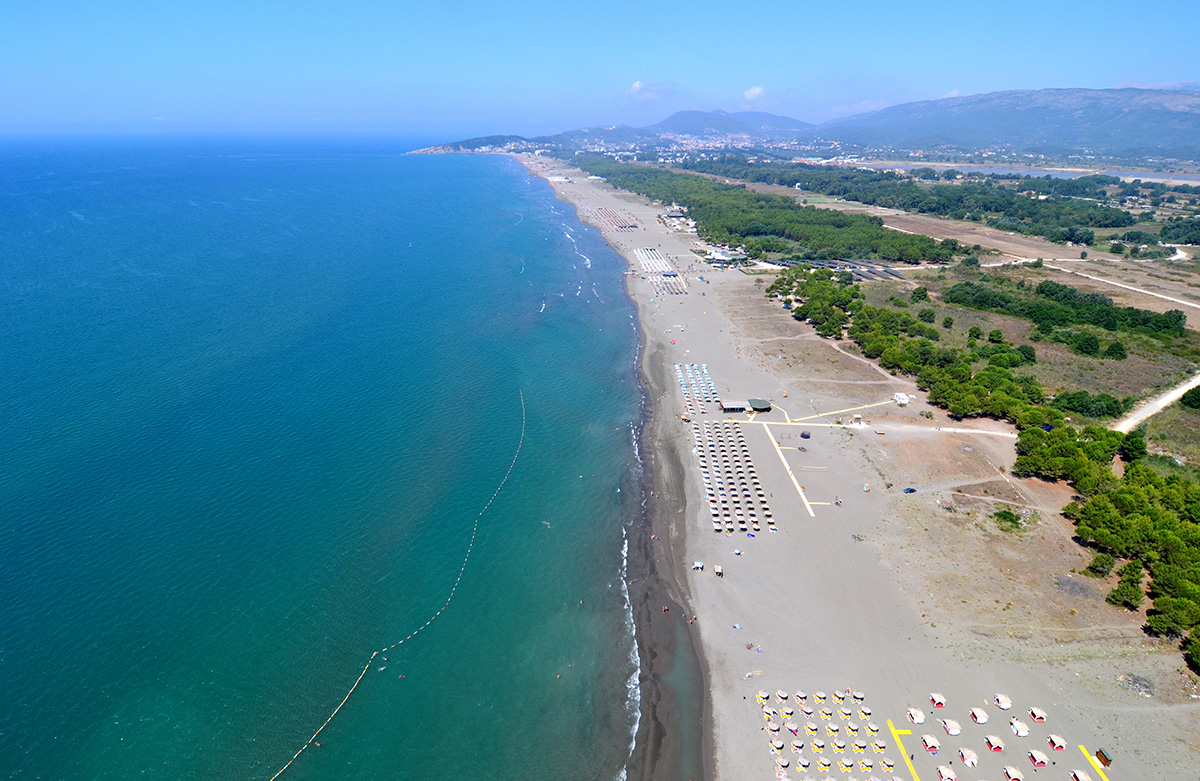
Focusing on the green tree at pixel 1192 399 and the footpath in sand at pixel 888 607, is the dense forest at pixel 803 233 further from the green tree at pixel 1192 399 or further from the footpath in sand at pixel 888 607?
the footpath in sand at pixel 888 607

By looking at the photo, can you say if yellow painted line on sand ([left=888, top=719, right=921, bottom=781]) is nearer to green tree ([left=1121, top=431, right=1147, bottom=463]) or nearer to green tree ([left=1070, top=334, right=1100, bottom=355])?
green tree ([left=1121, top=431, right=1147, bottom=463])

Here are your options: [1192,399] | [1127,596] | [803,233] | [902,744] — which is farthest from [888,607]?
[803,233]

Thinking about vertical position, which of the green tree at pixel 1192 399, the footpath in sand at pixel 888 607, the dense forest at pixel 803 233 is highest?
the dense forest at pixel 803 233

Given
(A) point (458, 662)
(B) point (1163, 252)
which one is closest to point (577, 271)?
(A) point (458, 662)

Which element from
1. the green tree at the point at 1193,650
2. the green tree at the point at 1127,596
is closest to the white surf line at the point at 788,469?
the green tree at the point at 1127,596

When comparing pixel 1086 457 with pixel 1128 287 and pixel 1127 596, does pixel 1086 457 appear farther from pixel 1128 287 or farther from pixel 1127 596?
pixel 1128 287

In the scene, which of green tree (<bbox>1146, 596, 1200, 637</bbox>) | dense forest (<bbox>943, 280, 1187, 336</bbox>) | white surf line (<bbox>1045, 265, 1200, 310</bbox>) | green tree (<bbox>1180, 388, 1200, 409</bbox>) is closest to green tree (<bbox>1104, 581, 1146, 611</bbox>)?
green tree (<bbox>1146, 596, 1200, 637</bbox>)
